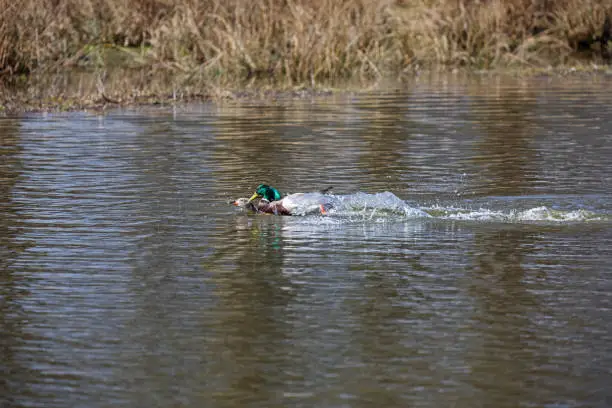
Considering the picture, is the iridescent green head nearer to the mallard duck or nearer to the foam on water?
the mallard duck

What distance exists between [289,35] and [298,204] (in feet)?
50.6

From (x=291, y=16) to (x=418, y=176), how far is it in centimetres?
1334

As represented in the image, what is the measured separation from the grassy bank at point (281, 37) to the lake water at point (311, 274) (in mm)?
8553

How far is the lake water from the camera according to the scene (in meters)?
6.26

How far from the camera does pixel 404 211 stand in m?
11.1

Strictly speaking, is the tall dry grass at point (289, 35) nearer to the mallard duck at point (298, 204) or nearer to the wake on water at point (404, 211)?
the mallard duck at point (298, 204)

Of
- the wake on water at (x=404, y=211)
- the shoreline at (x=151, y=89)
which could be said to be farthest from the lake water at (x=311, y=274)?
the shoreline at (x=151, y=89)

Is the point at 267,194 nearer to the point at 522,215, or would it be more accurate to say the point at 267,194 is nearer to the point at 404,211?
the point at 404,211

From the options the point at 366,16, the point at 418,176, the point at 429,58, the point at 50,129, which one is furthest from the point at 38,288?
the point at 429,58

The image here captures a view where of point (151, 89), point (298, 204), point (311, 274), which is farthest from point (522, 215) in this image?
point (151, 89)

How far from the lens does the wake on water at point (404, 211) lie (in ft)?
35.4

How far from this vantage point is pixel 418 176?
13.6 m

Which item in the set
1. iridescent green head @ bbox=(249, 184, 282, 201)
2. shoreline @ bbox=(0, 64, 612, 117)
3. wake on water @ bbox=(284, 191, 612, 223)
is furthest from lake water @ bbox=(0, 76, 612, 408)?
shoreline @ bbox=(0, 64, 612, 117)

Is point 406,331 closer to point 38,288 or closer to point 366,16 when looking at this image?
point 38,288
